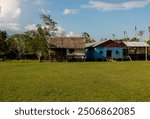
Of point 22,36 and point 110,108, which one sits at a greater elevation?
point 22,36

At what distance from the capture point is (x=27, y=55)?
2867 inches

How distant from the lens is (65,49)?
61.9 meters

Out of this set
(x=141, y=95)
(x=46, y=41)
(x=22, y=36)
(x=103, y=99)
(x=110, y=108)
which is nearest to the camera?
(x=110, y=108)

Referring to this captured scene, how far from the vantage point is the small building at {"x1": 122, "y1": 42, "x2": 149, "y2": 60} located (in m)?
69.0

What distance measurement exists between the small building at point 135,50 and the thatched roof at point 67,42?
10723 mm

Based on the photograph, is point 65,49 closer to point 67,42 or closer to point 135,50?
point 67,42

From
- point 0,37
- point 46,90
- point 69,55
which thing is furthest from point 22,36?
point 46,90

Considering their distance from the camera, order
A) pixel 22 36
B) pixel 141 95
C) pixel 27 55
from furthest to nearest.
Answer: pixel 22 36, pixel 27 55, pixel 141 95

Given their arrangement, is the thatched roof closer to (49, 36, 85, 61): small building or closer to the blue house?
(49, 36, 85, 61): small building

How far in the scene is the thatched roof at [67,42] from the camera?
6097 cm

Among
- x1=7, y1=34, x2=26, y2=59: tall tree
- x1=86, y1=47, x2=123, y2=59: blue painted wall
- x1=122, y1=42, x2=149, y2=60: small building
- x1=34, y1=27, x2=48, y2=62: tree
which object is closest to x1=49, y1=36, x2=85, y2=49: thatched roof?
x1=34, y1=27, x2=48, y2=62: tree

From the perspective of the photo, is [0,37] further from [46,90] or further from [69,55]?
[46,90]

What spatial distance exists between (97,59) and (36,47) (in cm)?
1257

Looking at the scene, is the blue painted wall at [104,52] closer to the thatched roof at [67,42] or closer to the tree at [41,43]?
the thatched roof at [67,42]
